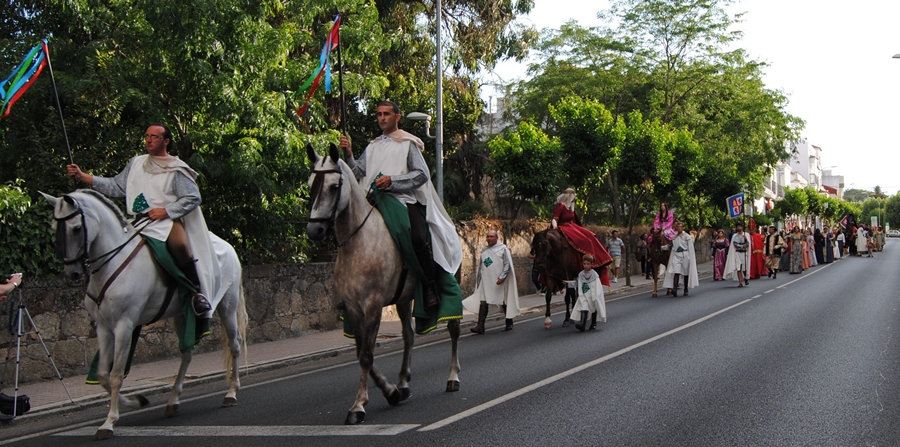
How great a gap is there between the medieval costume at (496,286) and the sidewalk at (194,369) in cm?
74

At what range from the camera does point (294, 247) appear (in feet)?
53.0

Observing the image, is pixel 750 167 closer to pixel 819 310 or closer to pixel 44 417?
pixel 819 310

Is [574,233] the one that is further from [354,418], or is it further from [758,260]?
[758,260]

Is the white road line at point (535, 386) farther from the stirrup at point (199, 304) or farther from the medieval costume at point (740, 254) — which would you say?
the medieval costume at point (740, 254)

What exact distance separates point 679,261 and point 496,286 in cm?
901

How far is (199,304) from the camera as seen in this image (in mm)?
7520

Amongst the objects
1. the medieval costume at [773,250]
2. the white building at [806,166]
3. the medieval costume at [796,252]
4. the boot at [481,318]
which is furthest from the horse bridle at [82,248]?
the white building at [806,166]

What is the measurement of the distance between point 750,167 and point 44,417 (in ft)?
133

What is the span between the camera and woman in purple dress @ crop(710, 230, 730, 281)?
30.3 metres

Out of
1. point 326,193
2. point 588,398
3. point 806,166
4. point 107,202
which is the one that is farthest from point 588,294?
point 806,166

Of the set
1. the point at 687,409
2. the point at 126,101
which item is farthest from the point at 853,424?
the point at 126,101

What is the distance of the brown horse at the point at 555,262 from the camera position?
15.3 metres

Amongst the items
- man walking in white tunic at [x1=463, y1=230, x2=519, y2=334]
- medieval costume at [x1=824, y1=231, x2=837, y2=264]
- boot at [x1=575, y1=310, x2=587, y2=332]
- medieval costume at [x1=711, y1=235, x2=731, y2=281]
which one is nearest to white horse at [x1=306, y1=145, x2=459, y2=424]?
boot at [x1=575, y1=310, x2=587, y2=332]

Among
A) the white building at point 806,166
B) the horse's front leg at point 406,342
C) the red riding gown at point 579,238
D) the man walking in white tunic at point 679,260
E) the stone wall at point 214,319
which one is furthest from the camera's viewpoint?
the white building at point 806,166
